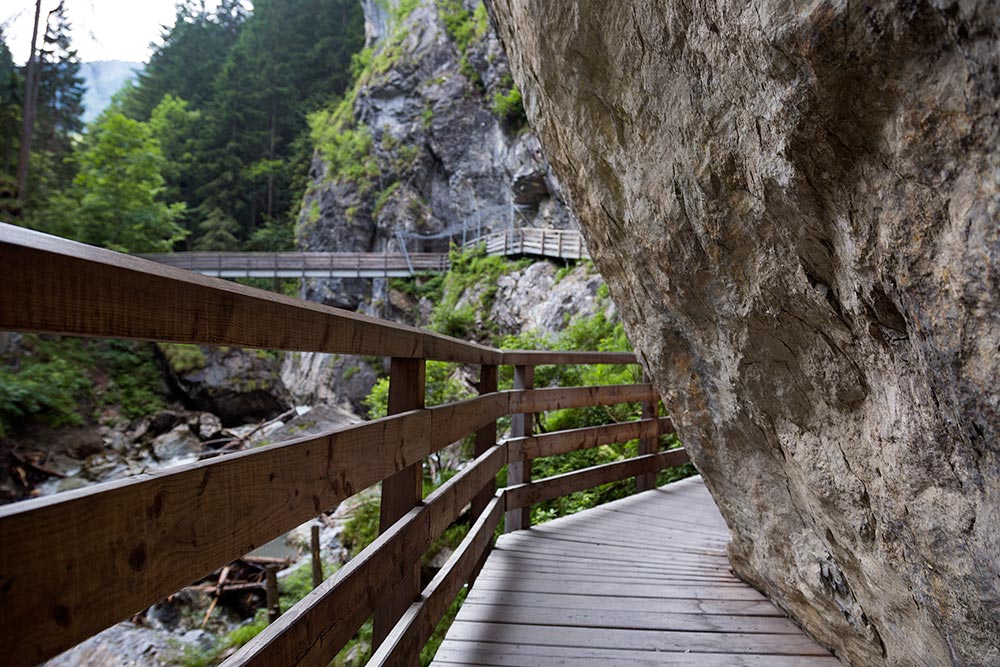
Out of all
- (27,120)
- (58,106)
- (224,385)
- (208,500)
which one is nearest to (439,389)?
(208,500)

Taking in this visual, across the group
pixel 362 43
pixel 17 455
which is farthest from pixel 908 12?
pixel 362 43

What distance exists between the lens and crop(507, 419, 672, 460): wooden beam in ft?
12.8

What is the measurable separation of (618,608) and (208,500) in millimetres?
2457

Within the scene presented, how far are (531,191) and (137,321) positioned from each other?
23.5 meters

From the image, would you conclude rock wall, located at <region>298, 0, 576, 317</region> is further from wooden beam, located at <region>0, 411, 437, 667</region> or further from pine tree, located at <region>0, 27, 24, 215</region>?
wooden beam, located at <region>0, 411, 437, 667</region>

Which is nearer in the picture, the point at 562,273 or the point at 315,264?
the point at 562,273

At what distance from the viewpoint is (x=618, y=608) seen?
281 centimetres

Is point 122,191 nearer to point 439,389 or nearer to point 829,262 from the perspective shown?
point 439,389

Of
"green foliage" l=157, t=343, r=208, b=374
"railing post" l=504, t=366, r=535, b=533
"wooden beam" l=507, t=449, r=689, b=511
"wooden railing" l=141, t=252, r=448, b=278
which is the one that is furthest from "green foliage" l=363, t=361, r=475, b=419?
"wooden railing" l=141, t=252, r=448, b=278

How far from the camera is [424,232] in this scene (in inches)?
1117

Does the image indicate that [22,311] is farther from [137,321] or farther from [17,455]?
[17,455]

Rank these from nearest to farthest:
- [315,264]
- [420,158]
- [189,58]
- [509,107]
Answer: [509,107], [315,264], [420,158], [189,58]

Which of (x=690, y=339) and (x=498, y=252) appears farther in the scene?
(x=498, y=252)

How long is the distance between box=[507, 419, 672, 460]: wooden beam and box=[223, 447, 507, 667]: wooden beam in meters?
1.58
